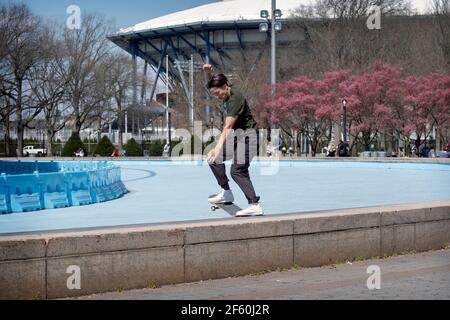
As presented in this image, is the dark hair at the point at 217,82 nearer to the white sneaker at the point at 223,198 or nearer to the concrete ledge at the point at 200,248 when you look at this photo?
the concrete ledge at the point at 200,248

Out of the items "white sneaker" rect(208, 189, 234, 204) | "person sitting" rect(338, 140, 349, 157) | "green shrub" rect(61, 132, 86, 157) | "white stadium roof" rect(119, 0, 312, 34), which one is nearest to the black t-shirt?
"white sneaker" rect(208, 189, 234, 204)

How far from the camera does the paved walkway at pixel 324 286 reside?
6.81m

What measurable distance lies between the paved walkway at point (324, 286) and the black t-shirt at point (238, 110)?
1.92 metres

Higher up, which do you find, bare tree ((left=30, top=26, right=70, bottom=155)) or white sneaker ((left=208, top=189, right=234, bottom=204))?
bare tree ((left=30, top=26, right=70, bottom=155))

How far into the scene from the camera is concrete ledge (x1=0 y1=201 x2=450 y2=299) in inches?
259

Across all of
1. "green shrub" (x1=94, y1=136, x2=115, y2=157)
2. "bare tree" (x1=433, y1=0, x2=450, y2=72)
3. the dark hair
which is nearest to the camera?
the dark hair

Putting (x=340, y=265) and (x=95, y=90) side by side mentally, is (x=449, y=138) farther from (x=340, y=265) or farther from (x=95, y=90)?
(x=340, y=265)

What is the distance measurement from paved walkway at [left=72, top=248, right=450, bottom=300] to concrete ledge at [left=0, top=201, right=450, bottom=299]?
0.44ft

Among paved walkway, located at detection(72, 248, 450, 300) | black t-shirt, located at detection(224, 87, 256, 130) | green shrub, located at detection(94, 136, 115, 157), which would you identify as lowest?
paved walkway, located at detection(72, 248, 450, 300)

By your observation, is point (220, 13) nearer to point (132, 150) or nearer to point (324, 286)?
point (132, 150)

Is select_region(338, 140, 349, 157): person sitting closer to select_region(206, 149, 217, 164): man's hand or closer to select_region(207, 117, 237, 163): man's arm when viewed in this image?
select_region(206, 149, 217, 164): man's hand

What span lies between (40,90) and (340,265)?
59.4 meters

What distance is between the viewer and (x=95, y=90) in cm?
6506
